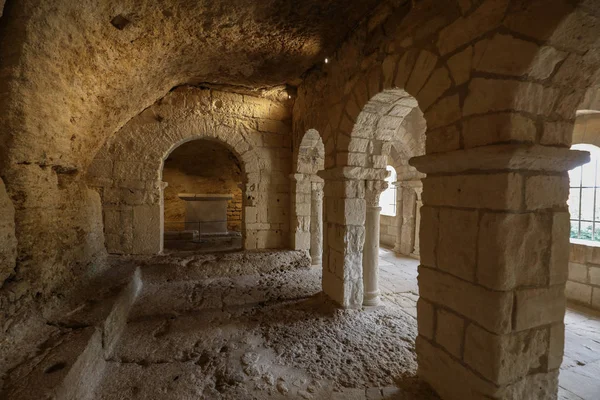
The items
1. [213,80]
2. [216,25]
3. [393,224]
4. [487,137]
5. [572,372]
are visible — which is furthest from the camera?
[393,224]

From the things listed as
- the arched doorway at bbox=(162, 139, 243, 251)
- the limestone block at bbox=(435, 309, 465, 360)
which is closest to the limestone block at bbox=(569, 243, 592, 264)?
the limestone block at bbox=(435, 309, 465, 360)

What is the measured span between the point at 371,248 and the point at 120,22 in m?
3.72

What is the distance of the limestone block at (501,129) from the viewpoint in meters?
1.54

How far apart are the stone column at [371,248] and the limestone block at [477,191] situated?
143 cm

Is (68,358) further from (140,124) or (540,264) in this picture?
(140,124)

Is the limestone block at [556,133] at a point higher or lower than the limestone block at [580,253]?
higher

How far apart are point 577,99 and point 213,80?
14.6 feet

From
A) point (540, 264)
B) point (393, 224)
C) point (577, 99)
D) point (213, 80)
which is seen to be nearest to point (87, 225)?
point (213, 80)

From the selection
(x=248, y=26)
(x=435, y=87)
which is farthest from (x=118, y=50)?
(x=435, y=87)

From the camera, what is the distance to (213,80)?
15.2 feet

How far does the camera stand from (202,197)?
720 centimetres

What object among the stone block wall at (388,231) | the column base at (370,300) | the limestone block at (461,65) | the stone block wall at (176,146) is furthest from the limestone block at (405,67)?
the stone block wall at (388,231)

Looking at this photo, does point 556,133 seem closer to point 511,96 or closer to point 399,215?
point 511,96

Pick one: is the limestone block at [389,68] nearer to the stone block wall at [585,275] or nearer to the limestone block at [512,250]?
the limestone block at [512,250]
